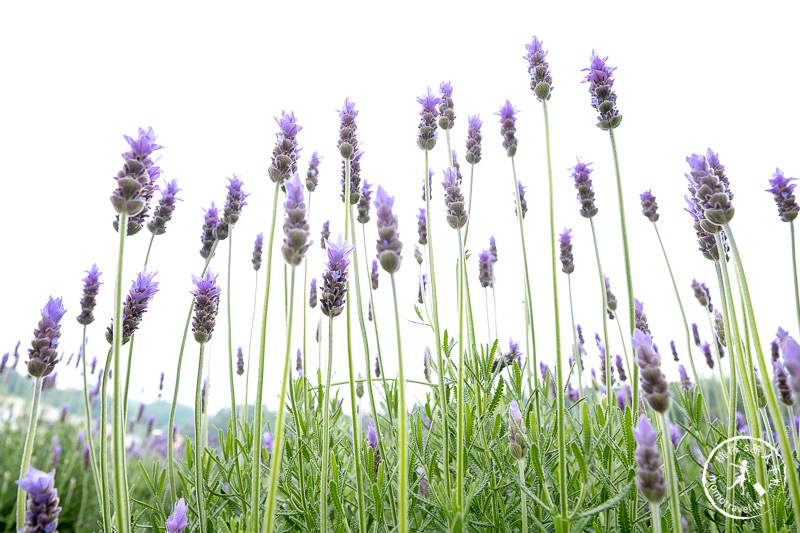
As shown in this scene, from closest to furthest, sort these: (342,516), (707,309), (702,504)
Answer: (342,516)
(702,504)
(707,309)

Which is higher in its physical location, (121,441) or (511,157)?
(511,157)

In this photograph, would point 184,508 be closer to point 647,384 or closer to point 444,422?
point 444,422

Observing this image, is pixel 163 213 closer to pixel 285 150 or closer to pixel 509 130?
→ pixel 285 150

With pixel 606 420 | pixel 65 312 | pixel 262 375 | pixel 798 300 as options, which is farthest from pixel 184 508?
pixel 798 300

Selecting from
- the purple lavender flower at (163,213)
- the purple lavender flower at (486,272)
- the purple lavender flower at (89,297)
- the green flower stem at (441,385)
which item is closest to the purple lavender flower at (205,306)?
the purple lavender flower at (89,297)

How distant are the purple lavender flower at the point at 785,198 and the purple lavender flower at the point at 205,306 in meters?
1.64

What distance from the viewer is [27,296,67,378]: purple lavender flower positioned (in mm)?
1261

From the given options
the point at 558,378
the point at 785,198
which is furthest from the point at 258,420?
the point at 785,198

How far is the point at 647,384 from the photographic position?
88 cm

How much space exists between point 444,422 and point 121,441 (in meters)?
0.73

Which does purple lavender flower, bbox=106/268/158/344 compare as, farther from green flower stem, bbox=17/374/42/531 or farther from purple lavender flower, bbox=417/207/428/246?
purple lavender flower, bbox=417/207/428/246

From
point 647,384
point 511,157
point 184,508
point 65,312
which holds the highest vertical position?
point 511,157

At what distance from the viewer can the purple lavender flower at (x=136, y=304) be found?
4.46ft

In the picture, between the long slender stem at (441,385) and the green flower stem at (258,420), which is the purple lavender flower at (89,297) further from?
the long slender stem at (441,385)
